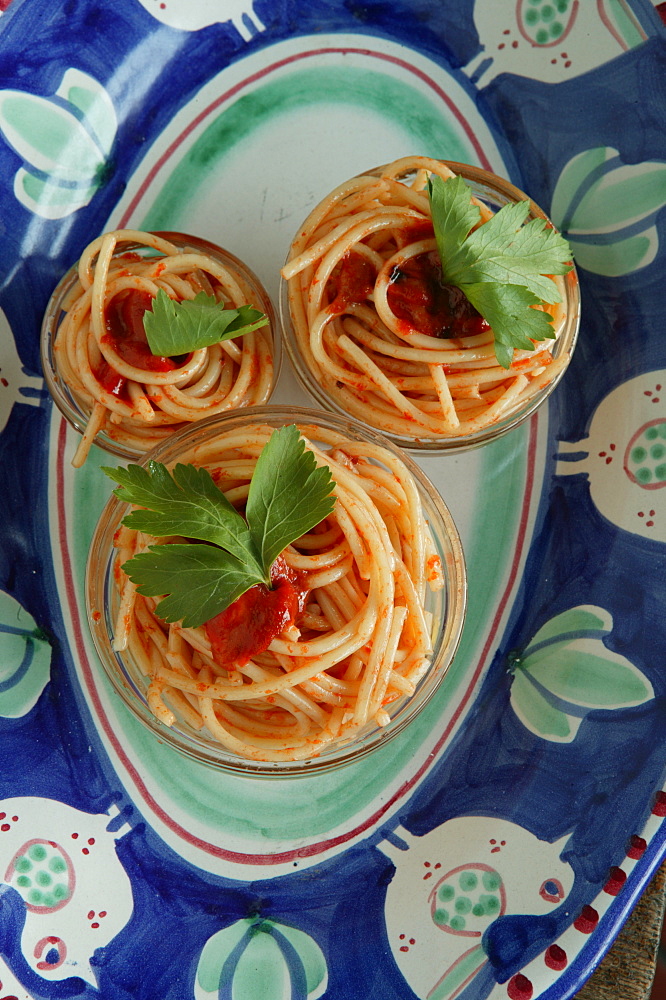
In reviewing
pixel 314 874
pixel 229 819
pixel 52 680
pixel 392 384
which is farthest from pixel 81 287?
pixel 314 874

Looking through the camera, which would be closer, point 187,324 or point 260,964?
point 187,324

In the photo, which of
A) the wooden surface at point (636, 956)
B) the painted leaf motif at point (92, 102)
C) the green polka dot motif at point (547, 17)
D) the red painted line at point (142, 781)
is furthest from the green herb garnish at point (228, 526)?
the wooden surface at point (636, 956)

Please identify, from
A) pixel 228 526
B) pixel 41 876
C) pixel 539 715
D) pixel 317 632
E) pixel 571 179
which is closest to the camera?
pixel 228 526

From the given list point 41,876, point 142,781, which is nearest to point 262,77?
point 142,781

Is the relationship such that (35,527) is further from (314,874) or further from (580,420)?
(580,420)

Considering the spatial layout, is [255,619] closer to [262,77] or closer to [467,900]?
[467,900]
